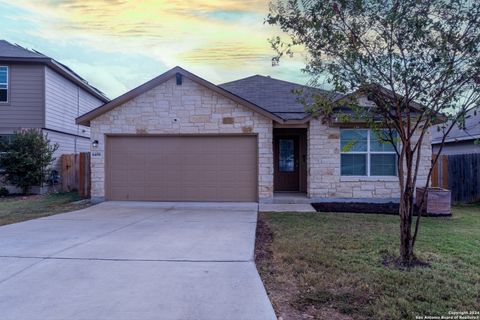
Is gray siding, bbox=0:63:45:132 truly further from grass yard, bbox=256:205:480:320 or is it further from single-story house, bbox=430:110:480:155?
single-story house, bbox=430:110:480:155

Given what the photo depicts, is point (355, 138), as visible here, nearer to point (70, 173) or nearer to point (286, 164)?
point (286, 164)

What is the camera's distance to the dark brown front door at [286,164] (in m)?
15.4

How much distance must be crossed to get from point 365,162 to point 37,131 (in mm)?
12838

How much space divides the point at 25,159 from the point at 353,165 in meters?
12.2

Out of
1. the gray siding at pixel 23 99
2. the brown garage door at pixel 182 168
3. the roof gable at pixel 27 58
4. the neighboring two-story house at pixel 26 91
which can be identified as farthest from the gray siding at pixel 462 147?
the gray siding at pixel 23 99

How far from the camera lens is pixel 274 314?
12.3ft

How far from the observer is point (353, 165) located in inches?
500

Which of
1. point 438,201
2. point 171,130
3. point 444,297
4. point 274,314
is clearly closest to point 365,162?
point 438,201

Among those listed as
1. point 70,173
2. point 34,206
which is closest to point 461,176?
point 34,206

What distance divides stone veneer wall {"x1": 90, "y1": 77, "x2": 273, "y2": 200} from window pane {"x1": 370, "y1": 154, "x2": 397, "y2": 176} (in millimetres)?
3340

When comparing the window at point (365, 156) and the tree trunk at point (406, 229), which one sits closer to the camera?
the tree trunk at point (406, 229)

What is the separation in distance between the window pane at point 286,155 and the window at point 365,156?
303 cm

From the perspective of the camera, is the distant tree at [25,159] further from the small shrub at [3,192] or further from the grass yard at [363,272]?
the grass yard at [363,272]

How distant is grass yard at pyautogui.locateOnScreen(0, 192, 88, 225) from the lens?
1011 centimetres
